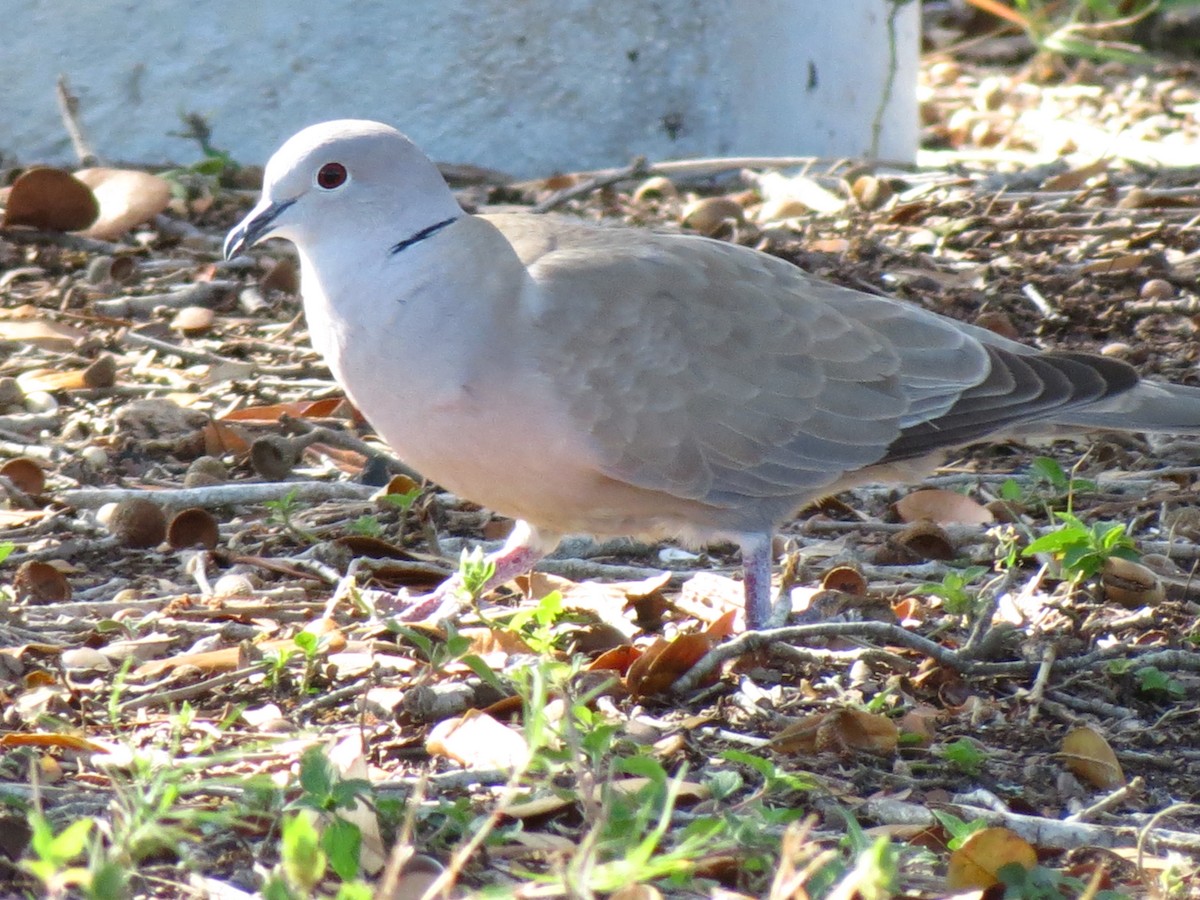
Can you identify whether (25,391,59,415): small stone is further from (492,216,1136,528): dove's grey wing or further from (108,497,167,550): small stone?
(492,216,1136,528): dove's grey wing

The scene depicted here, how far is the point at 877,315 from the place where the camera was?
369 centimetres

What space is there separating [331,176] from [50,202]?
2.26 metres

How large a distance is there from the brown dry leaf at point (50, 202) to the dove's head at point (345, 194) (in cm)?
211

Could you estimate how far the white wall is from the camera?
19.6 ft

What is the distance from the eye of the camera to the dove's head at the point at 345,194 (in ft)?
10.8

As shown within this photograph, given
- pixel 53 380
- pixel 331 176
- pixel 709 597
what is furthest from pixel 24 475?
pixel 709 597

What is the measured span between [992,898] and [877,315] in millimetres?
1688

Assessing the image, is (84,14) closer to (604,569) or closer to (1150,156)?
(604,569)

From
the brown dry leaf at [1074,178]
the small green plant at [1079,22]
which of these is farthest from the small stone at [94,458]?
the small green plant at [1079,22]

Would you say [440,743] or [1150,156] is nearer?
[440,743]

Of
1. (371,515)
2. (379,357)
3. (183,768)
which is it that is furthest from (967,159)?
(183,768)

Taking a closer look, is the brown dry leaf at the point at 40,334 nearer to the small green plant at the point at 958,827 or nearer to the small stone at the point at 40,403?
the small stone at the point at 40,403

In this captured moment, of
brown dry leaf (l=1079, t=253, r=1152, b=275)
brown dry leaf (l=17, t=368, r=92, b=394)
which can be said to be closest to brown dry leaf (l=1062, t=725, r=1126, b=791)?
brown dry leaf (l=1079, t=253, r=1152, b=275)

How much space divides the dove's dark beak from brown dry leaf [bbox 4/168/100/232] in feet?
6.93
